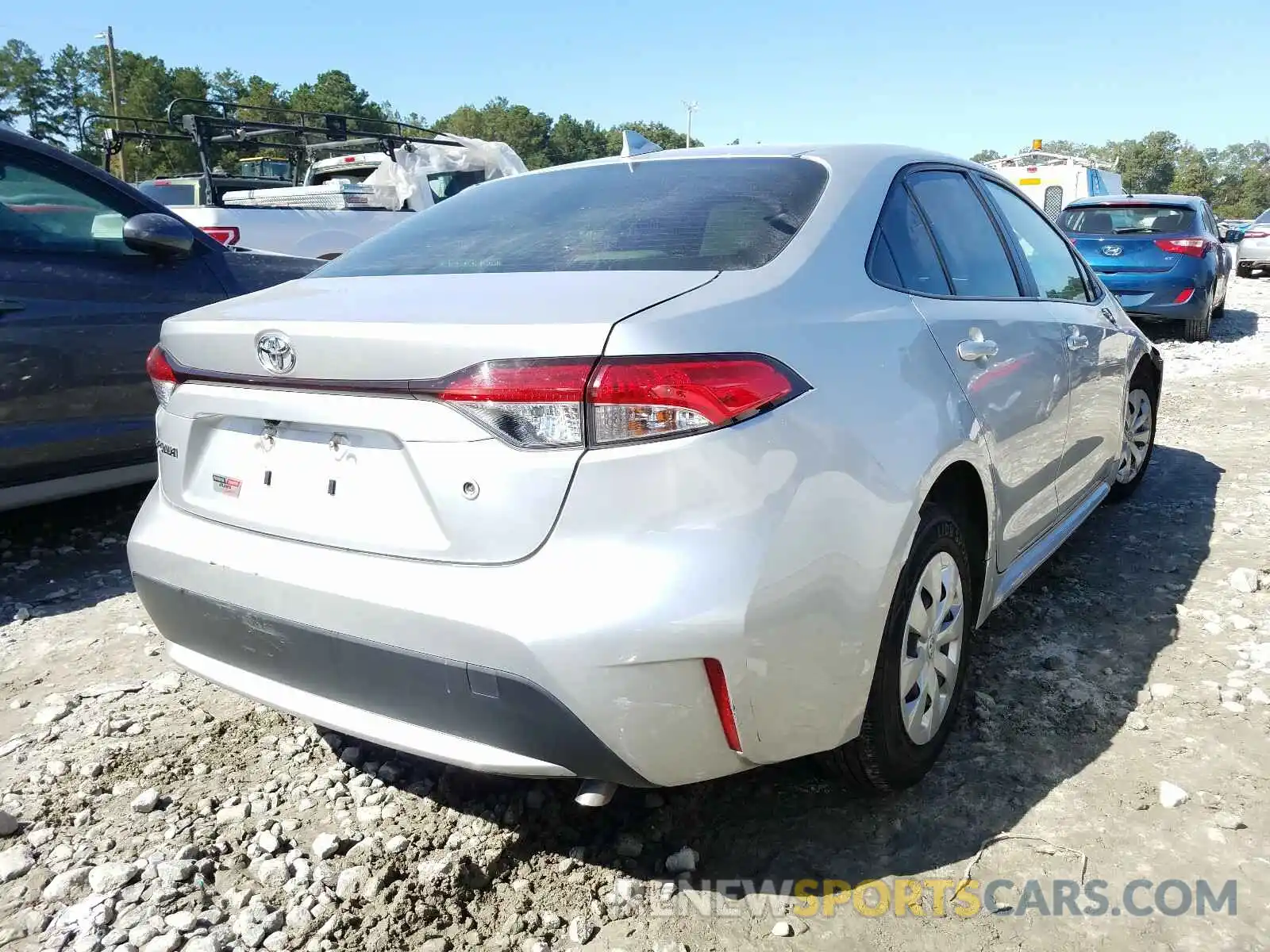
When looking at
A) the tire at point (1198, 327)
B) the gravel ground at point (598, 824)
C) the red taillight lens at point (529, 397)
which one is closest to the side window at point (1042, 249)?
the gravel ground at point (598, 824)

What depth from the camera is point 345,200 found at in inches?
Result: 378

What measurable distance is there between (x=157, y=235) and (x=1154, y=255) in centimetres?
949

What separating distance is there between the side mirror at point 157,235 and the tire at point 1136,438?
4.31 m

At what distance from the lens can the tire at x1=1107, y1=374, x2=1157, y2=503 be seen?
4710 mm

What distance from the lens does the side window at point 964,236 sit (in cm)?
277

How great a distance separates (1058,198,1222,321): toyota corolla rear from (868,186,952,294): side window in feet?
26.7

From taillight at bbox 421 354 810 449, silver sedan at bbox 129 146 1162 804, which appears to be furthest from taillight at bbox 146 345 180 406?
taillight at bbox 421 354 810 449

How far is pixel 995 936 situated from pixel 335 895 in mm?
1383

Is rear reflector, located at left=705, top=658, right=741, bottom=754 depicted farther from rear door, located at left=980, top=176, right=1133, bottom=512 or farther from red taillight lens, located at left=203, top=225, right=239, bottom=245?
red taillight lens, located at left=203, top=225, right=239, bottom=245

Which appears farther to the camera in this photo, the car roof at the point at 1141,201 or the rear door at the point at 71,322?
the car roof at the point at 1141,201

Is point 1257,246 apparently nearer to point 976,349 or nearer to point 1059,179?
point 1059,179

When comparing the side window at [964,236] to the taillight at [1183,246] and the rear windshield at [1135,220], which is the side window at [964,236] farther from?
the rear windshield at [1135,220]

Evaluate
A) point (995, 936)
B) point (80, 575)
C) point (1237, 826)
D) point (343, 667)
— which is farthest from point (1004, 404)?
point (80, 575)

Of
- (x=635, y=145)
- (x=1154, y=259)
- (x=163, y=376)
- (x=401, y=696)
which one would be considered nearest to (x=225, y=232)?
(x=635, y=145)
